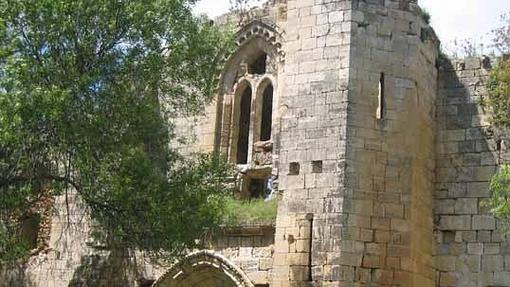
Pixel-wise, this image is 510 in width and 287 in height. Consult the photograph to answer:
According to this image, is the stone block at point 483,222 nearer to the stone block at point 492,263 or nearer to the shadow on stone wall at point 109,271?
the stone block at point 492,263

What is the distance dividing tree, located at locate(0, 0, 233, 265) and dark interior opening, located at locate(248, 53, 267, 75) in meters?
3.87

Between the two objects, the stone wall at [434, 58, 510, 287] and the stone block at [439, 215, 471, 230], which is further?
the stone block at [439, 215, 471, 230]

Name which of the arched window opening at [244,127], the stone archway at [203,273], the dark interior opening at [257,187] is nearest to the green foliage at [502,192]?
the stone archway at [203,273]

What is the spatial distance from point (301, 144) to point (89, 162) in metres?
3.27

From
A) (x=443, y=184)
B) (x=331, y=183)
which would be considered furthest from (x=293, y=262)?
(x=443, y=184)

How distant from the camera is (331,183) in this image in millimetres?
12602

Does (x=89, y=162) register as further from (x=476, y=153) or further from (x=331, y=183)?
(x=476, y=153)

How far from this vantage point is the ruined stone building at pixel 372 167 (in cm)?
1249

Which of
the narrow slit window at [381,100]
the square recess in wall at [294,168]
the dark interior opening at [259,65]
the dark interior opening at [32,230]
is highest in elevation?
the dark interior opening at [259,65]

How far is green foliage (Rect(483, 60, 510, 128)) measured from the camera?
525 inches

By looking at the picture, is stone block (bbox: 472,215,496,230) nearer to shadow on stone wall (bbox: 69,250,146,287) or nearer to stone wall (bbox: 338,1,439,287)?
stone wall (bbox: 338,1,439,287)

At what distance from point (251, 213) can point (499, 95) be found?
14.6 ft

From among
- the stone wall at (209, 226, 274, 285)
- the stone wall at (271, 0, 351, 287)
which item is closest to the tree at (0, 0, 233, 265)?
the stone wall at (271, 0, 351, 287)

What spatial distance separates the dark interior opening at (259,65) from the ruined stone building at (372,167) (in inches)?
86.0
